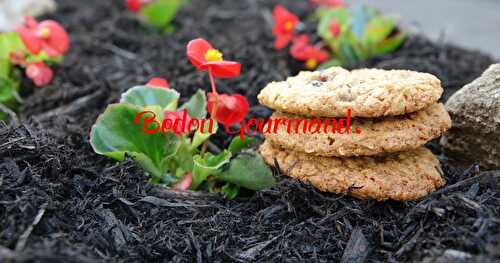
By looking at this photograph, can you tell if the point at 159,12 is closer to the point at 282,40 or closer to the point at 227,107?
the point at 282,40

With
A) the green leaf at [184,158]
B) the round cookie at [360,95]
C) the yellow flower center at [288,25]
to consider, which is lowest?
the green leaf at [184,158]

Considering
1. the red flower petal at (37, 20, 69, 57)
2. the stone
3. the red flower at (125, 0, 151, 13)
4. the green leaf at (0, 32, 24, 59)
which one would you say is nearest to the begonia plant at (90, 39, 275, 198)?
the red flower petal at (37, 20, 69, 57)

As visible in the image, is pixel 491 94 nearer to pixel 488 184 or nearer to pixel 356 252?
pixel 488 184

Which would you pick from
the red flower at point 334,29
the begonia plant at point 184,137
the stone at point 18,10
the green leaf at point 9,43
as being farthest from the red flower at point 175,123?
the stone at point 18,10

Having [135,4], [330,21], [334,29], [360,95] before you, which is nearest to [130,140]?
[360,95]

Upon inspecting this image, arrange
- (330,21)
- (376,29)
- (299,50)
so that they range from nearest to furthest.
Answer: (299,50)
(376,29)
(330,21)

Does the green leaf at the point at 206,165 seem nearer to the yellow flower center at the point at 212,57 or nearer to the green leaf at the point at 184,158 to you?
the green leaf at the point at 184,158

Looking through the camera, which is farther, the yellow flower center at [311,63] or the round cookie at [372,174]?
the yellow flower center at [311,63]
